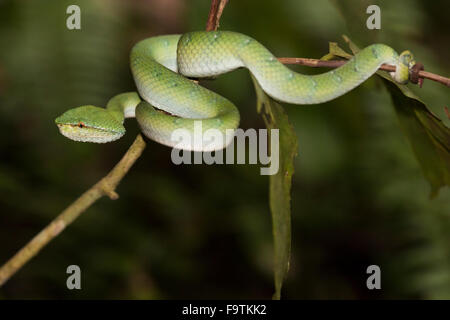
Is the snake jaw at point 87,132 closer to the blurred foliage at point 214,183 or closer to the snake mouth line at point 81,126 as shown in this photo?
the snake mouth line at point 81,126

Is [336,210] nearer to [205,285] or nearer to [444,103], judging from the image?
[205,285]

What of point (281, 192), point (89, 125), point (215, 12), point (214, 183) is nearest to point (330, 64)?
point (215, 12)

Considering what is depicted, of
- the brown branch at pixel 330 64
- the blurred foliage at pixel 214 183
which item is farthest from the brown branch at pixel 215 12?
the blurred foliage at pixel 214 183

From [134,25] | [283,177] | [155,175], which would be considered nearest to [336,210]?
[155,175]

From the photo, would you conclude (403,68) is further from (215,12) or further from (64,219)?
(64,219)

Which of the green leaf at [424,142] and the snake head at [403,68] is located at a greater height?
the snake head at [403,68]
